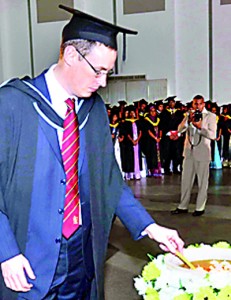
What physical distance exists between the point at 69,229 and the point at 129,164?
29.4 ft

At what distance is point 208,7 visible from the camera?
15359mm

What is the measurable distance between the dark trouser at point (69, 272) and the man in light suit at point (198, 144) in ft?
16.1

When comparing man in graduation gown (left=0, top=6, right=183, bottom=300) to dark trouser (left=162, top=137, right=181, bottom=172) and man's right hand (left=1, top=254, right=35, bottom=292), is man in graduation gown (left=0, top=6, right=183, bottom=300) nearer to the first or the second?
man's right hand (left=1, top=254, right=35, bottom=292)

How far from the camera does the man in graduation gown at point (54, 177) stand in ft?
5.64

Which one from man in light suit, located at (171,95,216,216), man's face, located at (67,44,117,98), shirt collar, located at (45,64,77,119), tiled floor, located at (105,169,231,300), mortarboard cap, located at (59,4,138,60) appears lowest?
tiled floor, located at (105,169,231,300)

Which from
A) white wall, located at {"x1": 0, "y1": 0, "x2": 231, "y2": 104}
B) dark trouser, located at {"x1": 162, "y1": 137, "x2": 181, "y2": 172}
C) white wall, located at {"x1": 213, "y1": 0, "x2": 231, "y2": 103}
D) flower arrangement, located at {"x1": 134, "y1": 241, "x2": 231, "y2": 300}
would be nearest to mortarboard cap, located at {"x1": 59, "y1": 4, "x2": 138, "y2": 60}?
flower arrangement, located at {"x1": 134, "y1": 241, "x2": 231, "y2": 300}

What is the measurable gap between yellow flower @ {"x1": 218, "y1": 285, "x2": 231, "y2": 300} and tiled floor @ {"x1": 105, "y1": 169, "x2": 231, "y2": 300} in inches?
114

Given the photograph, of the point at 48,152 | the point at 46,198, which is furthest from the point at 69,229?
the point at 48,152

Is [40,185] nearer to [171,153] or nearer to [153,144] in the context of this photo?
[153,144]

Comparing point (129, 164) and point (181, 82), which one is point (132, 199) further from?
point (181, 82)

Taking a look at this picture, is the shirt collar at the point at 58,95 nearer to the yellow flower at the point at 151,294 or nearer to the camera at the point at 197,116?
the yellow flower at the point at 151,294

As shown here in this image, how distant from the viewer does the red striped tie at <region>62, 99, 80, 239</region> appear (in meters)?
1.81

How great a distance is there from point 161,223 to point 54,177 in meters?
5.11

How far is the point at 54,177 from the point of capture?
179 centimetres
